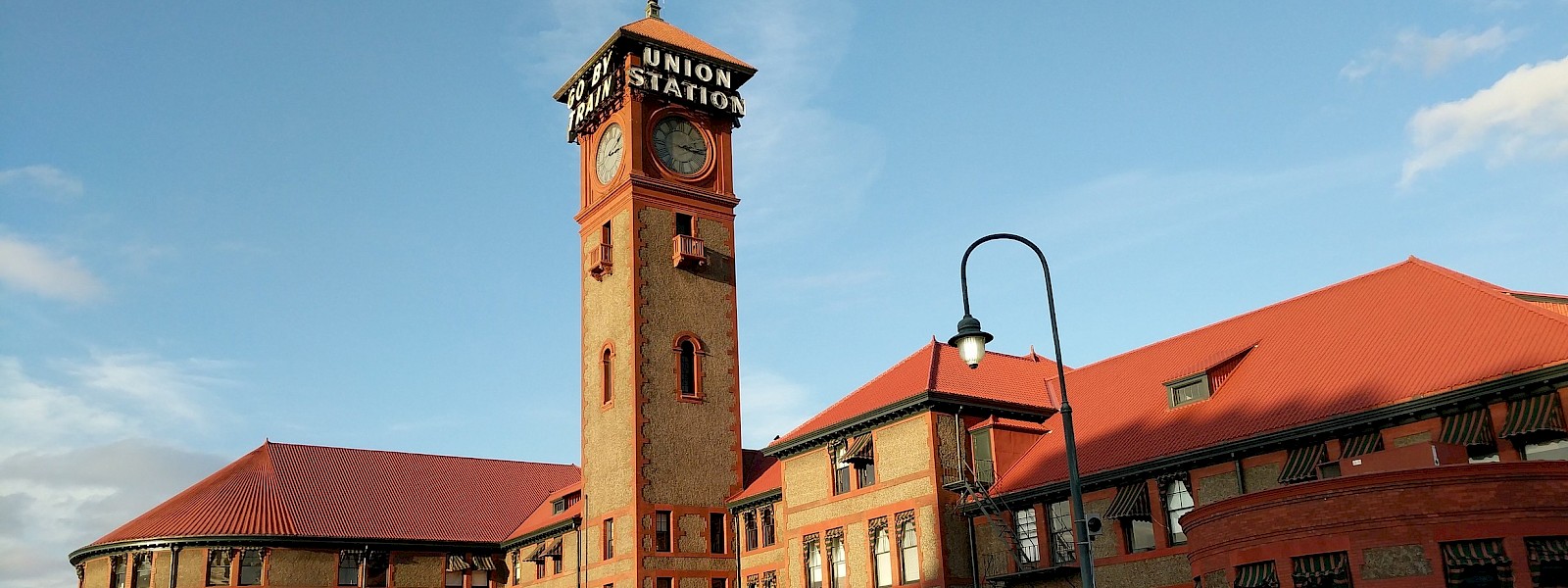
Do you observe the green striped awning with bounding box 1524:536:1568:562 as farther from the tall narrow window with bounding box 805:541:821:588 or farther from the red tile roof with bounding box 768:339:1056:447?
the tall narrow window with bounding box 805:541:821:588

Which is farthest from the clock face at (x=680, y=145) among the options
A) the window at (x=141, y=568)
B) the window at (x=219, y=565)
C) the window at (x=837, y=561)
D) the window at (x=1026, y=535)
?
the window at (x=141, y=568)

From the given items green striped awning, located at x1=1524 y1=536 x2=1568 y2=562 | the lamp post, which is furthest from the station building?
the lamp post

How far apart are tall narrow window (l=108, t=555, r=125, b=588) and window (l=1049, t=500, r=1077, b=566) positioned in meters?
47.3

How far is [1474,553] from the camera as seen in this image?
25062mm

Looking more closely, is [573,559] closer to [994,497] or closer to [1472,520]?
[994,497]

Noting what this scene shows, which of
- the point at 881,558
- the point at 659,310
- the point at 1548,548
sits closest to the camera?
the point at 1548,548

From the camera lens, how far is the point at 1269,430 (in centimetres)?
3384

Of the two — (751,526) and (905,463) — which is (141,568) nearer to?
(751,526)

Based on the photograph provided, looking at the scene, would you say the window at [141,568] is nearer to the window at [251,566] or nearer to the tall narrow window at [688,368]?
the window at [251,566]

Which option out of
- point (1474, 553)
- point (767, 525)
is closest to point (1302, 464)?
point (1474, 553)

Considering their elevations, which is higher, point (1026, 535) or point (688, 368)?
point (688, 368)

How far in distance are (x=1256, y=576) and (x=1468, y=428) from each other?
6.52 metres

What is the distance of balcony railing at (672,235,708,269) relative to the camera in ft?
188

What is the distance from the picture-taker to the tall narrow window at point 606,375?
2270 inches
